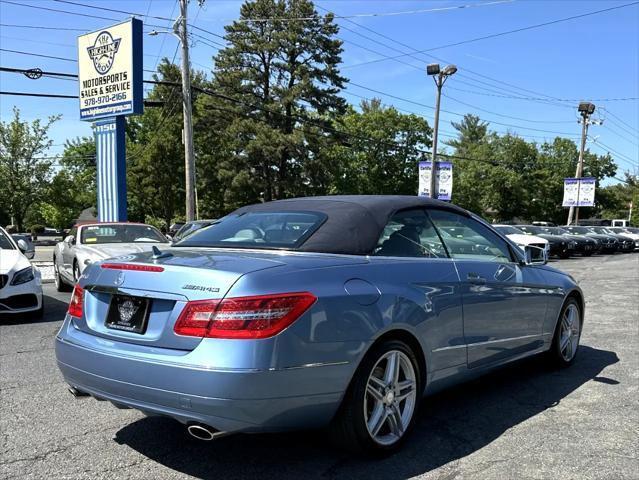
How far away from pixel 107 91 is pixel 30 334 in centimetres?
1174

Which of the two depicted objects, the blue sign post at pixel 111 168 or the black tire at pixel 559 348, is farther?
the blue sign post at pixel 111 168

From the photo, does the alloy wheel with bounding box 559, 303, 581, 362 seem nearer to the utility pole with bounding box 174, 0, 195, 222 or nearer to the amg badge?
the amg badge

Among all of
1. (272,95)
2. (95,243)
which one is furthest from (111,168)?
(272,95)

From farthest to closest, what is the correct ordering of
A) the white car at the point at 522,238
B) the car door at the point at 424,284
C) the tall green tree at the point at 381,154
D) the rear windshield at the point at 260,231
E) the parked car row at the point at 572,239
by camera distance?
the tall green tree at the point at 381,154 → the parked car row at the point at 572,239 → the white car at the point at 522,238 → the rear windshield at the point at 260,231 → the car door at the point at 424,284

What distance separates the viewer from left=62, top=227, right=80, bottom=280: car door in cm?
1052

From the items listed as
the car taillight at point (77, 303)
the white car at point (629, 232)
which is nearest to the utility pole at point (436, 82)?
the white car at point (629, 232)

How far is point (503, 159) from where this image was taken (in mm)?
64500

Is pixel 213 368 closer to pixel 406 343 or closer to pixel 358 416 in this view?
pixel 358 416

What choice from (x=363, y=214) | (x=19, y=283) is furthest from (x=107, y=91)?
(x=363, y=214)

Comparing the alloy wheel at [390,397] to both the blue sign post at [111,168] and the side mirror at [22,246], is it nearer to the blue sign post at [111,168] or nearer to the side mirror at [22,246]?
the side mirror at [22,246]

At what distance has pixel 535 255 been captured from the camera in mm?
5449

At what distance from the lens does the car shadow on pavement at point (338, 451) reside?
336 cm

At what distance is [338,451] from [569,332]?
319 centimetres

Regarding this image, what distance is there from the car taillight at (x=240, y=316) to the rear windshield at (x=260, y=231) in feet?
2.39
